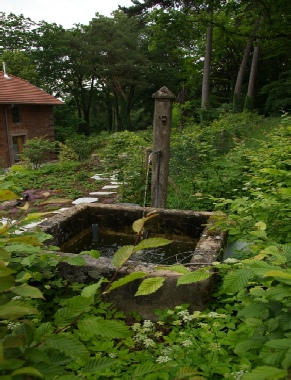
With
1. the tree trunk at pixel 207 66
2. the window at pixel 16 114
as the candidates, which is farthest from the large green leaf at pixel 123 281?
the window at pixel 16 114

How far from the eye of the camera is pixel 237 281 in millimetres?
1277

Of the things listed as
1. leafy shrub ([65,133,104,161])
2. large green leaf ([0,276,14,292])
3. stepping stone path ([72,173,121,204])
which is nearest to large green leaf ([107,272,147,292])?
large green leaf ([0,276,14,292])

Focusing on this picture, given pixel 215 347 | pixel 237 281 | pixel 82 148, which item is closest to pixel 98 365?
pixel 237 281

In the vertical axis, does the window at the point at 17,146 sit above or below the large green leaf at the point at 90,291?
below

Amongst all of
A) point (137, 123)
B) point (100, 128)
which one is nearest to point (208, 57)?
point (137, 123)

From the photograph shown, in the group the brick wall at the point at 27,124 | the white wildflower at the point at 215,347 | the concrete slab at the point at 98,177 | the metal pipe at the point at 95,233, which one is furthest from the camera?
the brick wall at the point at 27,124

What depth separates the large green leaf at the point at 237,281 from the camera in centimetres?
125

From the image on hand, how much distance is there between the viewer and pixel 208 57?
19.4 m

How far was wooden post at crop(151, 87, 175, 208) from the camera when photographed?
16.4 ft

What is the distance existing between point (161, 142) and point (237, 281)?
4.00 metres

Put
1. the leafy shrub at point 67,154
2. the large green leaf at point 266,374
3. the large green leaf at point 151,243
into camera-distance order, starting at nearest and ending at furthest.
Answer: the large green leaf at point 266,374 → the large green leaf at point 151,243 → the leafy shrub at point 67,154

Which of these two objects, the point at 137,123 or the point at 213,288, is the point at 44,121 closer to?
the point at 137,123

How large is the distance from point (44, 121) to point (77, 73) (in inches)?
345

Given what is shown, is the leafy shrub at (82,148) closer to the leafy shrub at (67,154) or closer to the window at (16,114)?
the leafy shrub at (67,154)
